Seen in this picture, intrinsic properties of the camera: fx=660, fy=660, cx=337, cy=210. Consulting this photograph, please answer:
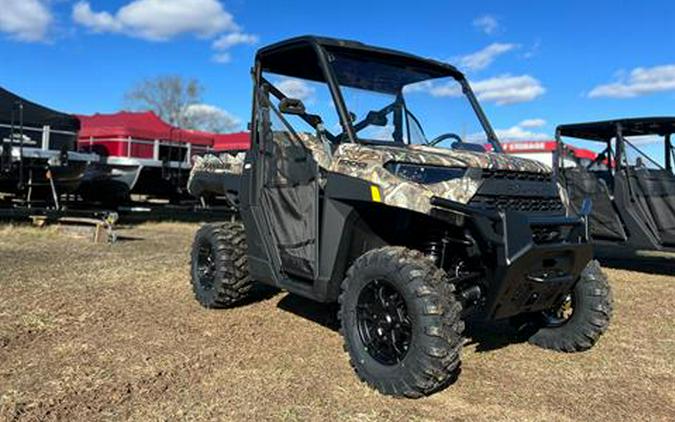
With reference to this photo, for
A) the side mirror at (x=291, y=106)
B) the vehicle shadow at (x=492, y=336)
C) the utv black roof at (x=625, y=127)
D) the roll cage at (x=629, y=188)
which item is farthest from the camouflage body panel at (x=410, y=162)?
the utv black roof at (x=625, y=127)

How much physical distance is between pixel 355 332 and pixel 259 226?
4.73 ft

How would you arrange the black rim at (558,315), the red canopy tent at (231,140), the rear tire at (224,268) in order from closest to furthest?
the black rim at (558,315), the rear tire at (224,268), the red canopy tent at (231,140)

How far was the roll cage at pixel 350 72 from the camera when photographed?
4.54m

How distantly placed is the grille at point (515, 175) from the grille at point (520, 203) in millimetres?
153

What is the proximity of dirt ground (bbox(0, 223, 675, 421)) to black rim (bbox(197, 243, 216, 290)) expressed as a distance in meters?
0.24

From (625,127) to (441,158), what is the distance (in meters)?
6.46

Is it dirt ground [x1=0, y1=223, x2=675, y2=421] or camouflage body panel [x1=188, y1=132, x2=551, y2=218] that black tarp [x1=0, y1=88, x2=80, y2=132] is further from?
camouflage body panel [x1=188, y1=132, x2=551, y2=218]

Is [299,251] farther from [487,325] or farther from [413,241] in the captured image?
[487,325]

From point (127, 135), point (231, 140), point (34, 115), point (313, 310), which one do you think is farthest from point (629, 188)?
point (231, 140)

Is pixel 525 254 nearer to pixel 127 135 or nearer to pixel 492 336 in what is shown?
pixel 492 336

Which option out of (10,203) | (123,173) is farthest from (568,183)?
(10,203)

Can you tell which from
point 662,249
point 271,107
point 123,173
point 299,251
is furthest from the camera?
point 123,173

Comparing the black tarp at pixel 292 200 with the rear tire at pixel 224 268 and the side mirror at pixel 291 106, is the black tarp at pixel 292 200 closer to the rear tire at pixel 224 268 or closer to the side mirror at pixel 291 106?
the side mirror at pixel 291 106

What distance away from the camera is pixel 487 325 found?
563 centimetres
